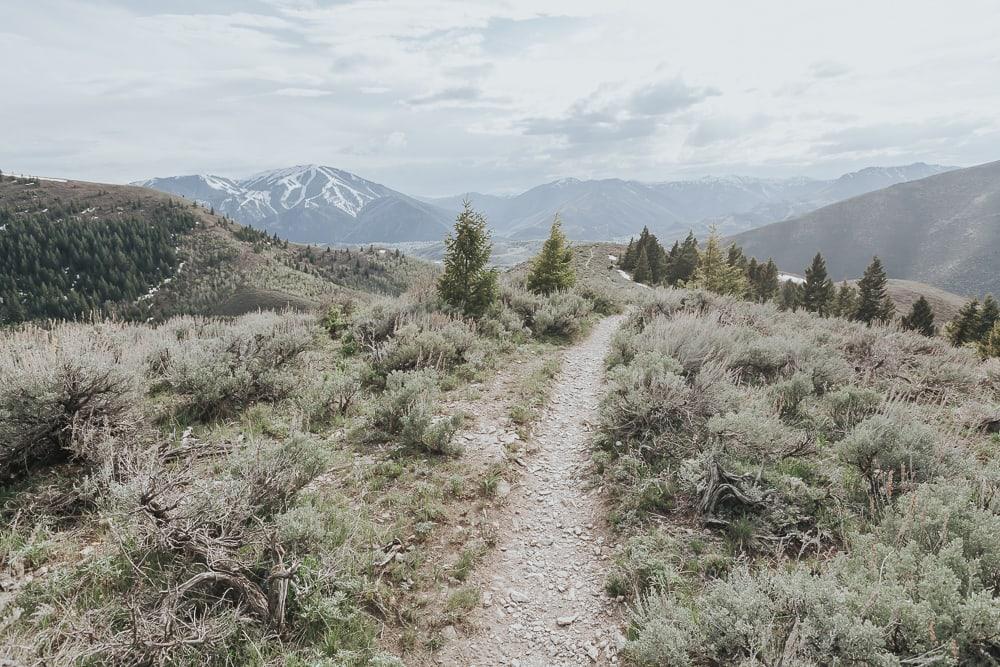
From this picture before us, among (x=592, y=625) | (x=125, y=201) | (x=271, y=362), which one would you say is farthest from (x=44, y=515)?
(x=125, y=201)

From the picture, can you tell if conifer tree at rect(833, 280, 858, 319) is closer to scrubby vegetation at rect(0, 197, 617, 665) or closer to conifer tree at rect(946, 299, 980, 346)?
conifer tree at rect(946, 299, 980, 346)

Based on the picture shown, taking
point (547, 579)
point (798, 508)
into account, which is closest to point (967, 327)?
point (798, 508)

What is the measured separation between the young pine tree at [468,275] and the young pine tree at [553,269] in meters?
8.62

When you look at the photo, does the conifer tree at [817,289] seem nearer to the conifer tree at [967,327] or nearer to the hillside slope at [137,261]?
the conifer tree at [967,327]

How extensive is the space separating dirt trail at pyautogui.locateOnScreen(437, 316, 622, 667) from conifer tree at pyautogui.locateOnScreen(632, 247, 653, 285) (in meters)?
47.1

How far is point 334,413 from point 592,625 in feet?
17.8

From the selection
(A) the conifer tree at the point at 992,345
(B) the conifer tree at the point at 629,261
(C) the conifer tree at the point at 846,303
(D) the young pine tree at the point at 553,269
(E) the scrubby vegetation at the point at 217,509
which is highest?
(B) the conifer tree at the point at 629,261

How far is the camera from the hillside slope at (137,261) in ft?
367

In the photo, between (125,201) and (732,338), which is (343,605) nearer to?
(732,338)

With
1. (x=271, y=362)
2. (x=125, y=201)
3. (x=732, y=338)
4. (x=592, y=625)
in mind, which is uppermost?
(x=125, y=201)

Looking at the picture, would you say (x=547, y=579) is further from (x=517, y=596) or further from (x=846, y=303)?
(x=846, y=303)

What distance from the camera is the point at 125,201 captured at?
164000mm

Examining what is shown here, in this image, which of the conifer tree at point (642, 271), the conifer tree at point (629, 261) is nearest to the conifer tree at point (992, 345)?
the conifer tree at point (642, 271)

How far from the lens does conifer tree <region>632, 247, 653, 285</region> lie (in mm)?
51125
